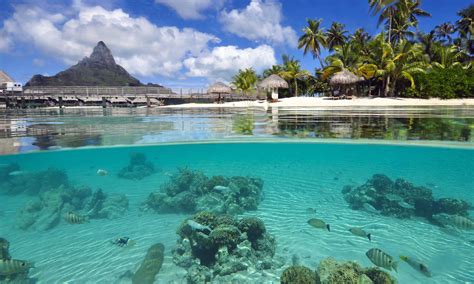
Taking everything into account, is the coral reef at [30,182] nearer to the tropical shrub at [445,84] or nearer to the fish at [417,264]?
the fish at [417,264]

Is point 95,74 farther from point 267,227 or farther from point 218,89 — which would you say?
point 267,227

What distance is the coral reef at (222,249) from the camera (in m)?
5.81

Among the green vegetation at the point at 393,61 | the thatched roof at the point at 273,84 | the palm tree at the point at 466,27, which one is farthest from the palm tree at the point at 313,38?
the palm tree at the point at 466,27

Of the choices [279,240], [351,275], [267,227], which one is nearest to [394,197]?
[267,227]

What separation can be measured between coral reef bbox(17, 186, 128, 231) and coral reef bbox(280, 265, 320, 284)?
6.94 m

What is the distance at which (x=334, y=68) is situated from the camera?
3881cm

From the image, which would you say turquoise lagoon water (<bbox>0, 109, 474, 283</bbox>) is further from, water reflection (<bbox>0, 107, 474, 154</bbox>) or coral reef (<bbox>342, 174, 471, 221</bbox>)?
coral reef (<bbox>342, 174, 471, 221</bbox>)

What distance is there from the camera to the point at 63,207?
9883 mm

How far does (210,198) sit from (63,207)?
16.7 feet

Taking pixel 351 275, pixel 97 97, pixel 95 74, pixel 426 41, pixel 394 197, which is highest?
pixel 95 74

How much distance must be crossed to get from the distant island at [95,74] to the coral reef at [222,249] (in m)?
114

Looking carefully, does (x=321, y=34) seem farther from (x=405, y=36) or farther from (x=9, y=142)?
(x=9, y=142)

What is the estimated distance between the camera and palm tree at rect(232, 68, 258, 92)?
51.1 metres

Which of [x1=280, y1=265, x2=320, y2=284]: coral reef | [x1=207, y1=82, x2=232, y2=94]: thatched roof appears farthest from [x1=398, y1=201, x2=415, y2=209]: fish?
[x1=207, y1=82, x2=232, y2=94]: thatched roof
